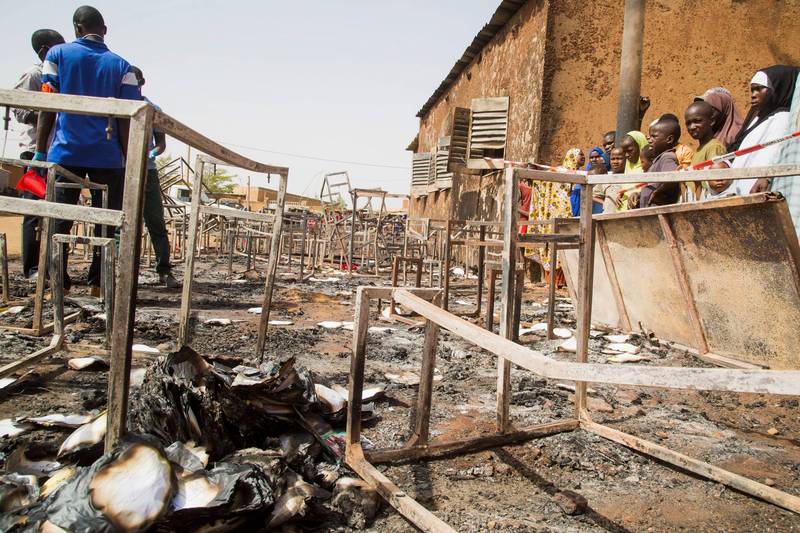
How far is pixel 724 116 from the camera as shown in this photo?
5.08 m

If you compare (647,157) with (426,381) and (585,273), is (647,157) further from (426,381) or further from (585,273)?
(426,381)

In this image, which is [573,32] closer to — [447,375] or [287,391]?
[447,375]

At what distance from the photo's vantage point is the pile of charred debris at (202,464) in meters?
1.37

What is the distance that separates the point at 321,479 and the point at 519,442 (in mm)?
947

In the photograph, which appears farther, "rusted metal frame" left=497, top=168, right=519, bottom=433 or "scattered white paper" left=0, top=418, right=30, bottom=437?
"rusted metal frame" left=497, top=168, right=519, bottom=433

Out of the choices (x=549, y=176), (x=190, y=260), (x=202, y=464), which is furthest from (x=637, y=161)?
(x=202, y=464)

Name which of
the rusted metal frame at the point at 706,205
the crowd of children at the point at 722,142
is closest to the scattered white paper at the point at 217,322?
the rusted metal frame at the point at 706,205

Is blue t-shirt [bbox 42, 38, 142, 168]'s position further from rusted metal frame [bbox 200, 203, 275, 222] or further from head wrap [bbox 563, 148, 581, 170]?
head wrap [bbox 563, 148, 581, 170]

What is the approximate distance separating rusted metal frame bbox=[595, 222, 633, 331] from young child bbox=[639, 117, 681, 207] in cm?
50

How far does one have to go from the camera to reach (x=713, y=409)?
3127mm

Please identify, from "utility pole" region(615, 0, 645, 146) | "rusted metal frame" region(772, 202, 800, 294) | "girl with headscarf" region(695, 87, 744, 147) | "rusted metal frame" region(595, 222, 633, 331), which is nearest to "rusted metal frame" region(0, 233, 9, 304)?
"rusted metal frame" region(595, 222, 633, 331)

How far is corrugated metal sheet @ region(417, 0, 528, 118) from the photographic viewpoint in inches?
416

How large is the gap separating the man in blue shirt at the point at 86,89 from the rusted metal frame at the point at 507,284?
281 cm

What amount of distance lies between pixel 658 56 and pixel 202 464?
10.1 m
